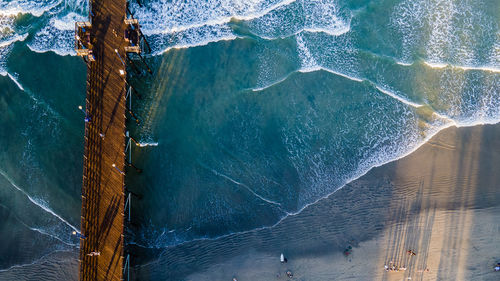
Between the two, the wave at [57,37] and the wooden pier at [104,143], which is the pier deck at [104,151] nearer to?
the wooden pier at [104,143]

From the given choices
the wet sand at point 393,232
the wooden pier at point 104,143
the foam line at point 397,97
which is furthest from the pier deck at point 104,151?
the foam line at point 397,97

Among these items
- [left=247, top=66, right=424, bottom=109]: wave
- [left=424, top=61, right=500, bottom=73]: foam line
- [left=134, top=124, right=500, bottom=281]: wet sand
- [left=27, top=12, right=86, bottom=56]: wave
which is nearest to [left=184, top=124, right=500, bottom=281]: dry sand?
[left=134, top=124, right=500, bottom=281]: wet sand

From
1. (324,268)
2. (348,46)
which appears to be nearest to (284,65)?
(348,46)

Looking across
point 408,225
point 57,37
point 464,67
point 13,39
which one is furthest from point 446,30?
point 13,39

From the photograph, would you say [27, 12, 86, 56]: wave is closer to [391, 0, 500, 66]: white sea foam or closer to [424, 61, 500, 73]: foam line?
[391, 0, 500, 66]: white sea foam

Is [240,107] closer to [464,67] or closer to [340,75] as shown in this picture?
[340,75]

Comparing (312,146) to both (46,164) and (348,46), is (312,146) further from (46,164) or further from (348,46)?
(46,164)
